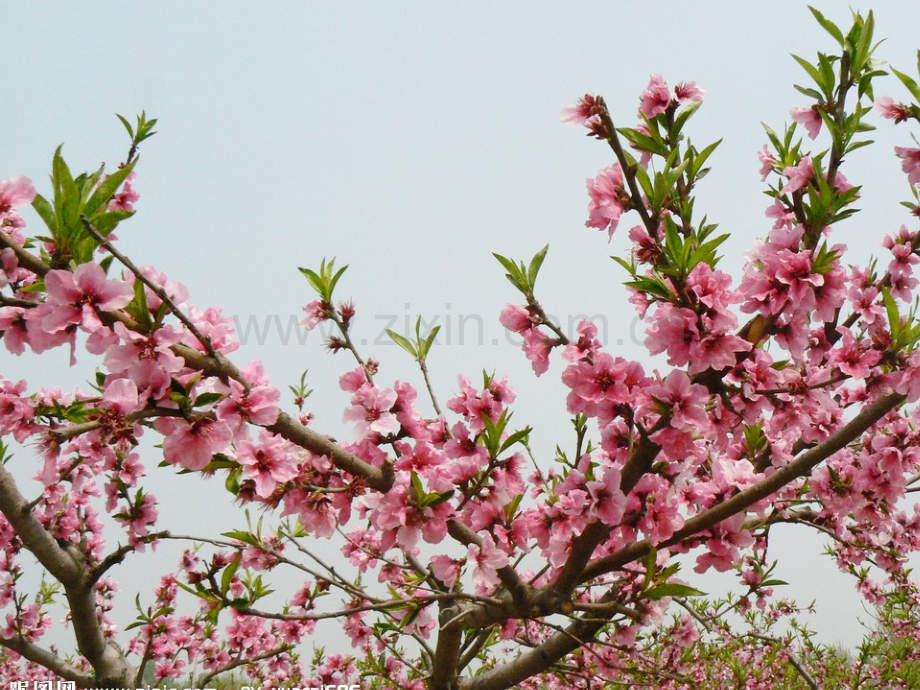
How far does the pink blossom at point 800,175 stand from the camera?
8.44 ft

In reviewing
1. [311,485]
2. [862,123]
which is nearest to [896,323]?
[862,123]

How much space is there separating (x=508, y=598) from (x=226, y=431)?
157cm

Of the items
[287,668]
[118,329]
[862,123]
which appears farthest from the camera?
[287,668]

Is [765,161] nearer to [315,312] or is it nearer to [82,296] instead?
[315,312]

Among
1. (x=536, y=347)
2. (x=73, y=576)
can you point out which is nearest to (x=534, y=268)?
(x=536, y=347)

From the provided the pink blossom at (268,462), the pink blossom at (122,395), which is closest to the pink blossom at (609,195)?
the pink blossom at (268,462)

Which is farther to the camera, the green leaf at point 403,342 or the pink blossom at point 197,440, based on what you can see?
the green leaf at point 403,342

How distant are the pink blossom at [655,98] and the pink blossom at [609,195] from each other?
15.2 inches

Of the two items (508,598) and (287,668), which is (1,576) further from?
(508,598)

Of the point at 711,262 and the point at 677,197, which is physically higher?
the point at 677,197

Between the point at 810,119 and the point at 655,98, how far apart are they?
2.74 ft

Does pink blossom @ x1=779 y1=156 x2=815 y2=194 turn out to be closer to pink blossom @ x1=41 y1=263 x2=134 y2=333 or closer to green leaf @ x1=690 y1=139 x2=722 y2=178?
green leaf @ x1=690 y1=139 x2=722 y2=178

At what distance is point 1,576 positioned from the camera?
558cm

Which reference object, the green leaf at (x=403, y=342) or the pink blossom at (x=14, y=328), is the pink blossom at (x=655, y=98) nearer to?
the green leaf at (x=403, y=342)
